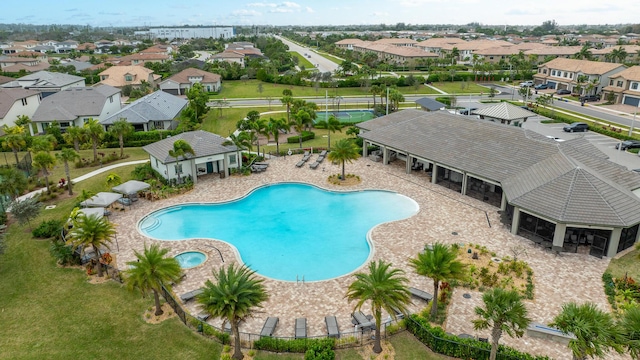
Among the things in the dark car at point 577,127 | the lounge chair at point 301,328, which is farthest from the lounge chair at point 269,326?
the dark car at point 577,127

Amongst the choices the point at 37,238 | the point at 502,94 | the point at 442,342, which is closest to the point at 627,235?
the point at 442,342

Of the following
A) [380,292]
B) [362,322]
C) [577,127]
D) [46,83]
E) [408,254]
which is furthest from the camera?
[46,83]

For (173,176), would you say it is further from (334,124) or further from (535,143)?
(535,143)

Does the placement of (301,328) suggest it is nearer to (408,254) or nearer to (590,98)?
(408,254)

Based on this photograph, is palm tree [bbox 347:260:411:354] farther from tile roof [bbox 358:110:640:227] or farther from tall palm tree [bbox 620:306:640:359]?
tile roof [bbox 358:110:640:227]

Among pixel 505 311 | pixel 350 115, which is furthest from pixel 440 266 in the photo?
pixel 350 115
